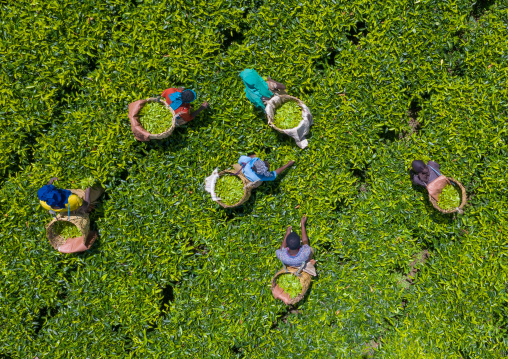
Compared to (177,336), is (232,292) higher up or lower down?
higher up

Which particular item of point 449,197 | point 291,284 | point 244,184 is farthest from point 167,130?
point 449,197

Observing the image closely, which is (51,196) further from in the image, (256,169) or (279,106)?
(279,106)

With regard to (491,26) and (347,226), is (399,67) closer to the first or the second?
(491,26)

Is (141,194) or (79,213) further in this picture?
(141,194)

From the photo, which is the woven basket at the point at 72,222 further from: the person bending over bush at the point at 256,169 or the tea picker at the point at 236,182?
the person bending over bush at the point at 256,169

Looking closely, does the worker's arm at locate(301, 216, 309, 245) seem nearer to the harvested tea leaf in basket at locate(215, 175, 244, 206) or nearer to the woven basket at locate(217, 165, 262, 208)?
the woven basket at locate(217, 165, 262, 208)

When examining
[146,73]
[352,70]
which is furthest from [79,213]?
[352,70]

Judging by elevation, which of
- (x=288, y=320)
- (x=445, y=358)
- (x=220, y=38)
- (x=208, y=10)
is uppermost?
(x=208, y=10)
